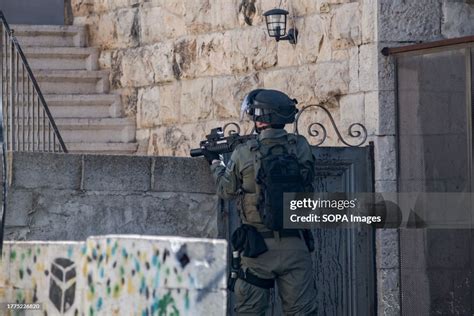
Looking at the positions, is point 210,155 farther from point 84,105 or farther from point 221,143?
point 84,105

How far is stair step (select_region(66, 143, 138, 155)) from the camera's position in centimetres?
1483

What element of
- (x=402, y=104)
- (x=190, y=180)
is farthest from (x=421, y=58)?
(x=190, y=180)

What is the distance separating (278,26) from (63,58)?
3935 mm

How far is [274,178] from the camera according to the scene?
390 inches

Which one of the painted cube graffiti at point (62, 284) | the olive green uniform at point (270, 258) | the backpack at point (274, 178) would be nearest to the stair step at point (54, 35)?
the olive green uniform at point (270, 258)

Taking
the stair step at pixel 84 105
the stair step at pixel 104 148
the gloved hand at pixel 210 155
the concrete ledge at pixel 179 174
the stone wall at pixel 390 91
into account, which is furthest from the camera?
the stair step at pixel 84 105

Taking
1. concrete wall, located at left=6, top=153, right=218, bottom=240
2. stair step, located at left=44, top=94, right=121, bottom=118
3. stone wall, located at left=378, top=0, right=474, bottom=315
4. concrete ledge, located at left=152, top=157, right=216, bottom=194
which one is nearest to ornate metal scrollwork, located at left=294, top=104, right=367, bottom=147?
stone wall, located at left=378, top=0, right=474, bottom=315

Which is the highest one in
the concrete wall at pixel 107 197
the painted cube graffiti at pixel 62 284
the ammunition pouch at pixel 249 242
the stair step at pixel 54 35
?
the stair step at pixel 54 35

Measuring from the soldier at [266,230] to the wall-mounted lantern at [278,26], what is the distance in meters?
2.35

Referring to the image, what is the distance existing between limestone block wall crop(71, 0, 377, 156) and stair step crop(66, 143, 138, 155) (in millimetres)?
149

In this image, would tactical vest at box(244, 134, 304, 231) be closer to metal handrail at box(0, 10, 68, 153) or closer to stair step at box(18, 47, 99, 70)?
metal handrail at box(0, 10, 68, 153)

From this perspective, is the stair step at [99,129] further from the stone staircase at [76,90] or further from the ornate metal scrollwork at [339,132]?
the ornate metal scrollwork at [339,132]

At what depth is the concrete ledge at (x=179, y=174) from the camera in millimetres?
10992

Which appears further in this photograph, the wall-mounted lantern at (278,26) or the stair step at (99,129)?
the stair step at (99,129)
